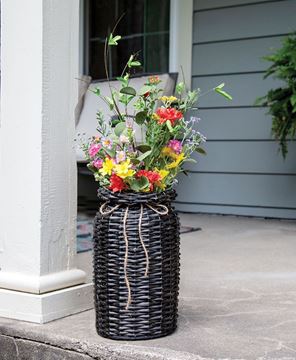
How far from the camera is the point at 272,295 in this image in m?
2.24

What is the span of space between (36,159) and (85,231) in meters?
1.84

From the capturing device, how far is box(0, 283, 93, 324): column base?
188 centimetres

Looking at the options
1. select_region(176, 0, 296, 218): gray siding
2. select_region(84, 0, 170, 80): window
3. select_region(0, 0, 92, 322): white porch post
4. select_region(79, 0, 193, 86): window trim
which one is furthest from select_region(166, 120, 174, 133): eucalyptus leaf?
select_region(84, 0, 170, 80): window

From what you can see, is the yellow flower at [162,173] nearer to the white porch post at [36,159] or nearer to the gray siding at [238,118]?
the white porch post at [36,159]

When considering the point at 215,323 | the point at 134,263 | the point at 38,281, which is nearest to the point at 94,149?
the point at 134,263

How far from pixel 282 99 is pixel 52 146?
7.25 ft

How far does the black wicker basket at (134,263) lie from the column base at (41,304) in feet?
0.80

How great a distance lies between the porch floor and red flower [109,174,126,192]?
44 cm

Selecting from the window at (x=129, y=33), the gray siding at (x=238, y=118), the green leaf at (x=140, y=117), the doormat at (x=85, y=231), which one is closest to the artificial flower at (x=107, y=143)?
the green leaf at (x=140, y=117)

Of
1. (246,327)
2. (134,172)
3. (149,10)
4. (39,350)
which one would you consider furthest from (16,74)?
(149,10)

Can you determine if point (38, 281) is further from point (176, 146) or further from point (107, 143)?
point (176, 146)

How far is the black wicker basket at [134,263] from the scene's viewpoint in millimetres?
1652

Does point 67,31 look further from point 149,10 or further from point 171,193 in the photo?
point 149,10

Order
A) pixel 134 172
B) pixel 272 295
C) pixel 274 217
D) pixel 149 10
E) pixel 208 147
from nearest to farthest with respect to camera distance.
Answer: pixel 134 172, pixel 272 295, pixel 274 217, pixel 208 147, pixel 149 10
